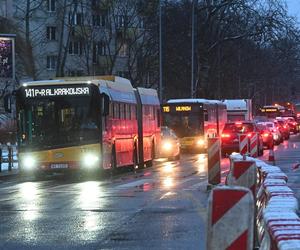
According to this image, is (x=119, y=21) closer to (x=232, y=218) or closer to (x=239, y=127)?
(x=239, y=127)

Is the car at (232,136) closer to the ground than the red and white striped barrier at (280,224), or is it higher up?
closer to the ground

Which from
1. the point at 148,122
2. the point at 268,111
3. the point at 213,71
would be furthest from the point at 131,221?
the point at 268,111

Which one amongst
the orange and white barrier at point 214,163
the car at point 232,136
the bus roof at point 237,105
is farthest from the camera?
the bus roof at point 237,105

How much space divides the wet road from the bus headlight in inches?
73.6

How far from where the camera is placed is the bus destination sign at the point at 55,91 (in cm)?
2178

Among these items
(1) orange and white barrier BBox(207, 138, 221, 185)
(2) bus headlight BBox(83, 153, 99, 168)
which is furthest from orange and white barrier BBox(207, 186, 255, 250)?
(2) bus headlight BBox(83, 153, 99, 168)

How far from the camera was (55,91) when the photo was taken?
72.1ft

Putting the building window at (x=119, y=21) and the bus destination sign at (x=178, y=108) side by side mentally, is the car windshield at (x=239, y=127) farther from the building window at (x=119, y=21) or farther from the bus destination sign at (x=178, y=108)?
the building window at (x=119, y=21)

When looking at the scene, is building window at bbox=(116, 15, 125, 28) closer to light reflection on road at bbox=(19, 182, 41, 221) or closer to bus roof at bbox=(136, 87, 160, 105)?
bus roof at bbox=(136, 87, 160, 105)

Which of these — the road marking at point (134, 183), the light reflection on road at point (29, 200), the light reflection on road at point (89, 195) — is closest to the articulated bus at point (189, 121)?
the road marking at point (134, 183)

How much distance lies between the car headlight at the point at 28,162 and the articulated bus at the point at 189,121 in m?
20.4

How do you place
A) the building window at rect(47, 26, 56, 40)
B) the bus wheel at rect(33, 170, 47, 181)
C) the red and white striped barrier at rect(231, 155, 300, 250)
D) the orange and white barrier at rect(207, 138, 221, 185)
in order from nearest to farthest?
the red and white striped barrier at rect(231, 155, 300, 250) → the orange and white barrier at rect(207, 138, 221, 185) → the bus wheel at rect(33, 170, 47, 181) → the building window at rect(47, 26, 56, 40)

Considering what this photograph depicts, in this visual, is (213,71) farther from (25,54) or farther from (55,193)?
(55,193)

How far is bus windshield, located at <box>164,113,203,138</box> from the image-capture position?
4147cm
